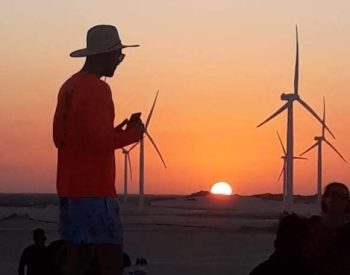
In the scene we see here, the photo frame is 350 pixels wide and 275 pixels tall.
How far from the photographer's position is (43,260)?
10.7 meters

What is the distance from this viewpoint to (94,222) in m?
5.28

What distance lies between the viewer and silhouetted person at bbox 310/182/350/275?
6.45 m

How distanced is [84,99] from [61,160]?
32 cm

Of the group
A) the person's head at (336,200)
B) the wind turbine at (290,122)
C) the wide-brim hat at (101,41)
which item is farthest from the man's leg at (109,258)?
the wind turbine at (290,122)

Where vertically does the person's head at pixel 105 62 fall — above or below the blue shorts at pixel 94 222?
above

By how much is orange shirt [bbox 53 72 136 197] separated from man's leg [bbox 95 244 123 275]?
0.26m

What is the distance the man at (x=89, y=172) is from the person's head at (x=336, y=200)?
1878 mm

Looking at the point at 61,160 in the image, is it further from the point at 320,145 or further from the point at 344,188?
the point at 320,145

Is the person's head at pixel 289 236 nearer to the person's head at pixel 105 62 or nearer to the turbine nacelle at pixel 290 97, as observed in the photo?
the person's head at pixel 105 62

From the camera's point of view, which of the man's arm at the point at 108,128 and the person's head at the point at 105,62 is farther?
the person's head at the point at 105,62

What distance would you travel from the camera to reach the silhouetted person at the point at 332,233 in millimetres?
6453

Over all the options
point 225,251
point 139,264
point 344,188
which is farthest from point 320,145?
point 344,188

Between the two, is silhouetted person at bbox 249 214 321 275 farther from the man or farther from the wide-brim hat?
the wide-brim hat

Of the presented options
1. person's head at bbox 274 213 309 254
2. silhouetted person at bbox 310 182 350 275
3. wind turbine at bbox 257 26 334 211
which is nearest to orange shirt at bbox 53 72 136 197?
person's head at bbox 274 213 309 254
